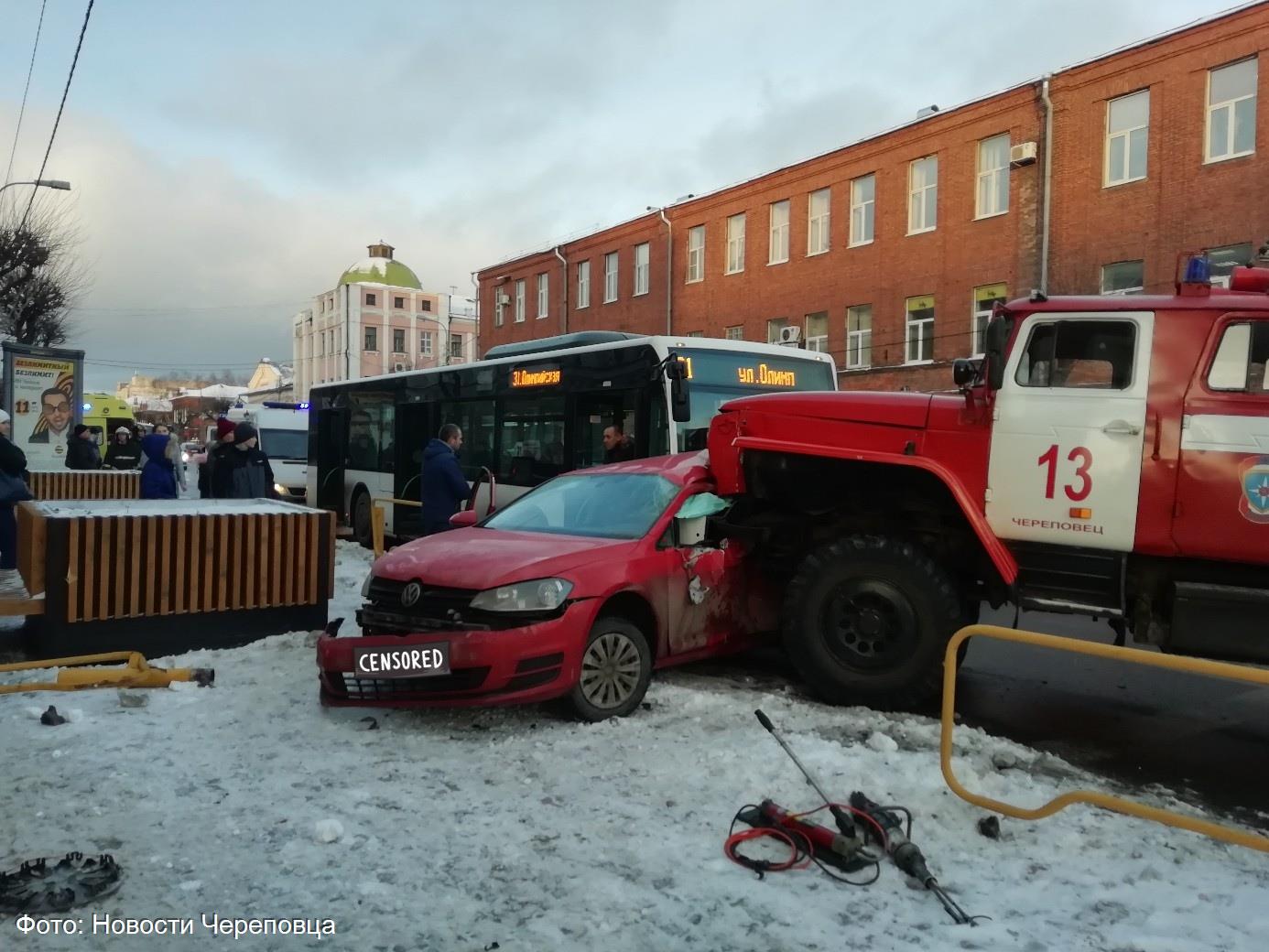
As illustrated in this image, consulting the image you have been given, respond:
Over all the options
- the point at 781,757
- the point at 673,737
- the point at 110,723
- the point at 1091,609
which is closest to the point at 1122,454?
the point at 1091,609

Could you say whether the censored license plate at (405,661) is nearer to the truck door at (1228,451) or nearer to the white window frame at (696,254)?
the truck door at (1228,451)

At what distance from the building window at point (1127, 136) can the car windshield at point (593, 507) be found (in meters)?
19.4

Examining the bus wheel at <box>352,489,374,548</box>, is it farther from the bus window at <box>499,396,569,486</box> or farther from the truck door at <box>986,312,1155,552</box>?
the truck door at <box>986,312,1155,552</box>

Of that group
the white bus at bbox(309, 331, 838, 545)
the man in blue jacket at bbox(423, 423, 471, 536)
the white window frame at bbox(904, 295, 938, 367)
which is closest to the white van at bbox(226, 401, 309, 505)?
the white bus at bbox(309, 331, 838, 545)

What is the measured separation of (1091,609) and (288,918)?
4.48 m

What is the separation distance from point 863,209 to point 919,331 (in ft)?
14.1

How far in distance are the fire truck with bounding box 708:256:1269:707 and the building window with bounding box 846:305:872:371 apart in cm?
2160

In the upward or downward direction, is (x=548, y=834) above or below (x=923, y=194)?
below

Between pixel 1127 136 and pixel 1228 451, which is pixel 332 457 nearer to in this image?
pixel 1228 451

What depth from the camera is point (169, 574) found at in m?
6.90

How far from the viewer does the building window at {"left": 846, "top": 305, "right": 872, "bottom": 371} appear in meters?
27.2

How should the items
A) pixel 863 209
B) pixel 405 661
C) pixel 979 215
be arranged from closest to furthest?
1. pixel 405 661
2. pixel 979 215
3. pixel 863 209

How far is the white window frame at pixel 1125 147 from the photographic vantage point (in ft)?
69.7

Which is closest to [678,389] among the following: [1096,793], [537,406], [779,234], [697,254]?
[537,406]
